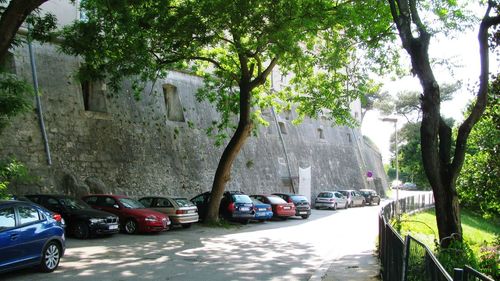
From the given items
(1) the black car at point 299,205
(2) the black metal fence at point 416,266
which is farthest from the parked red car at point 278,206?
(2) the black metal fence at point 416,266

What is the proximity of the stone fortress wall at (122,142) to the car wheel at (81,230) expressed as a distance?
451 centimetres

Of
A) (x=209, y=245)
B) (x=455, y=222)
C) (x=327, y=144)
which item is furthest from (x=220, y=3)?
(x=327, y=144)

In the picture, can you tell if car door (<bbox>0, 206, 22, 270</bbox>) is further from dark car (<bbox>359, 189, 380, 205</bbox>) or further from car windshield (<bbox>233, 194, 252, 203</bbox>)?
dark car (<bbox>359, 189, 380, 205</bbox>)

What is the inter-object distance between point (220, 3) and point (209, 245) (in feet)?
Answer: 25.5

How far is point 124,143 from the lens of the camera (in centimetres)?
2211

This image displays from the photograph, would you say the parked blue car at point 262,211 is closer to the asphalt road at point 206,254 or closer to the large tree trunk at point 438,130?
the asphalt road at point 206,254

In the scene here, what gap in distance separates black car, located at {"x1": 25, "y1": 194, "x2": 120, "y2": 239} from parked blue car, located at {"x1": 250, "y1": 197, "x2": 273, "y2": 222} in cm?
837

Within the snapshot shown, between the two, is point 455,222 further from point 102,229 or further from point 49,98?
point 49,98

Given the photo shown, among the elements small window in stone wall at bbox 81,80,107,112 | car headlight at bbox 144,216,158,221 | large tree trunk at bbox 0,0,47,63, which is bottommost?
car headlight at bbox 144,216,158,221

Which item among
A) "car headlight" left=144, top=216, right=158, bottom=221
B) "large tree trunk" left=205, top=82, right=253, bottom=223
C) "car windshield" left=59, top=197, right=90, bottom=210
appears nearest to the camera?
"car windshield" left=59, top=197, right=90, bottom=210

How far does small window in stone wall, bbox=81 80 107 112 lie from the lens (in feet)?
72.7

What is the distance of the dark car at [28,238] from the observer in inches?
312

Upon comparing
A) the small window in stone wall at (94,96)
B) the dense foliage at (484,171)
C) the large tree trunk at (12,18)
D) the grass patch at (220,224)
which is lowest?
the grass patch at (220,224)

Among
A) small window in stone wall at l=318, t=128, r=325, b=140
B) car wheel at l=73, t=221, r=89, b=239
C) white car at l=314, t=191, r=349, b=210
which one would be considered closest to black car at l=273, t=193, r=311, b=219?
white car at l=314, t=191, r=349, b=210
